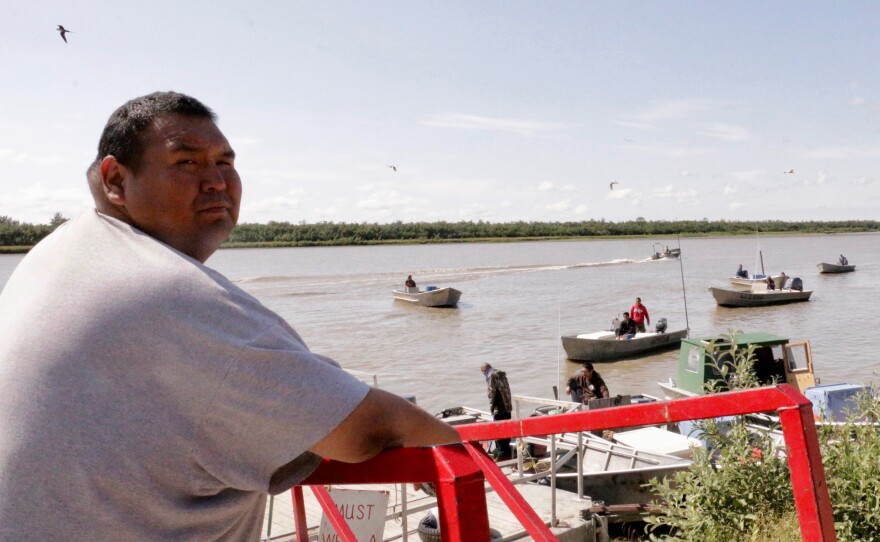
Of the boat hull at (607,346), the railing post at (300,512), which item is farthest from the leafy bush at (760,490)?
the boat hull at (607,346)

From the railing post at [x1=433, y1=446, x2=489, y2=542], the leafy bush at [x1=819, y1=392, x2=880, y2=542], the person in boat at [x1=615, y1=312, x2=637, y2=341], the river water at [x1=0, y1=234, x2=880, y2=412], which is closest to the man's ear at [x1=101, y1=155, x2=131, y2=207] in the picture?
the railing post at [x1=433, y1=446, x2=489, y2=542]

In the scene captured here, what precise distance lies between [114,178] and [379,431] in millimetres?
715

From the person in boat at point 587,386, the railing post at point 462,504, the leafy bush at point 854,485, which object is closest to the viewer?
the railing post at point 462,504

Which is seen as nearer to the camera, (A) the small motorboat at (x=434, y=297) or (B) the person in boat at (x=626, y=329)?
(B) the person in boat at (x=626, y=329)

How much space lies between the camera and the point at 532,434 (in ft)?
6.06

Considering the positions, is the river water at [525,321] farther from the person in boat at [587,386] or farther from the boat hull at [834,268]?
the person in boat at [587,386]

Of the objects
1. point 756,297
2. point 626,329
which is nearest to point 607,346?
point 626,329

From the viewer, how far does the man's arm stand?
1208 millimetres

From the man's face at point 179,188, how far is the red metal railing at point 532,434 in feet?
1.84

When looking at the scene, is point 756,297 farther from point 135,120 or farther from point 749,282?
point 135,120

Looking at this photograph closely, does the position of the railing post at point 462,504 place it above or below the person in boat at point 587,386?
above

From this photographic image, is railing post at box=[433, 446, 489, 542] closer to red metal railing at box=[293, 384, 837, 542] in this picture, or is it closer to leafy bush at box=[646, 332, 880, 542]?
red metal railing at box=[293, 384, 837, 542]

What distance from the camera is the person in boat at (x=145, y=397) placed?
3.74ft

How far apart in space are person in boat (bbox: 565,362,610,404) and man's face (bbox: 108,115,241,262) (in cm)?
1454
